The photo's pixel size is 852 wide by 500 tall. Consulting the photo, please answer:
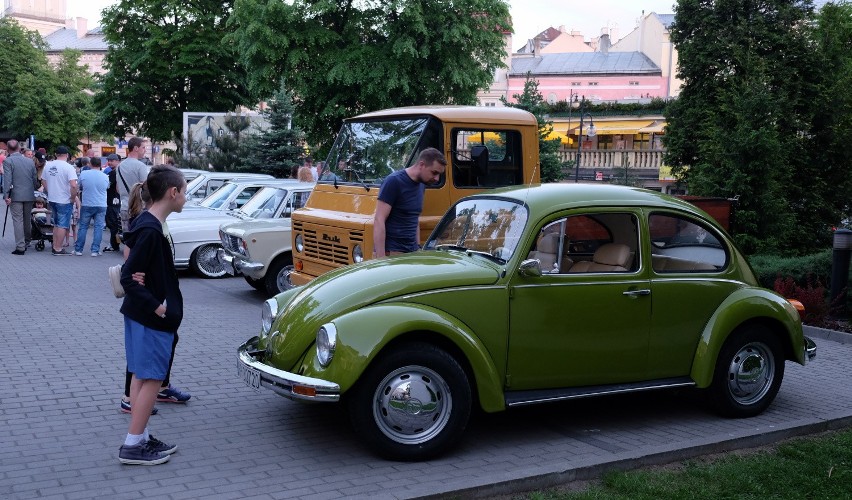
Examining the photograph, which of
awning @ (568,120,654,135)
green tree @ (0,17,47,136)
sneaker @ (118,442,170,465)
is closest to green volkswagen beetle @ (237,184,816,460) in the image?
sneaker @ (118,442,170,465)

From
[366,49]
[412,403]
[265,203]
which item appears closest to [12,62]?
[366,49]

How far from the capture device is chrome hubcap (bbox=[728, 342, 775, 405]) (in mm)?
7008

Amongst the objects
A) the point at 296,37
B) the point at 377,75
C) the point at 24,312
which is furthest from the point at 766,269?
the point at 296,37

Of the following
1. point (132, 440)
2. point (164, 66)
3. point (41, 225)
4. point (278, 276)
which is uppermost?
point (164, 66)

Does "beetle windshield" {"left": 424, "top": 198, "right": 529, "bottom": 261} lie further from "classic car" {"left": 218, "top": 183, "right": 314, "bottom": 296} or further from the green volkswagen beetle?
"classic car" {"left": 218, "top": 183, "right": 314, "bottom": 296}

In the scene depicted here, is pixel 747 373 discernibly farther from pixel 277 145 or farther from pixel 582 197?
pixel 277 145

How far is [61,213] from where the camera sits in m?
17.8

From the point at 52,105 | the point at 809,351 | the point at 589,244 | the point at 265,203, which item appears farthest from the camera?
the point at 52,105

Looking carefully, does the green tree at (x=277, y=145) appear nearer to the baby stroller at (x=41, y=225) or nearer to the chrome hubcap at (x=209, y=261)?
the baby stroller at (x=41, y=225)

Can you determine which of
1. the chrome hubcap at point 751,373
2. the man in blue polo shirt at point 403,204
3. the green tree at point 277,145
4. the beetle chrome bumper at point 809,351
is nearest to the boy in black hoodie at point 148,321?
the man in blue polo shirt at point 403,204

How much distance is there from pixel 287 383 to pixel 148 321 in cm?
96

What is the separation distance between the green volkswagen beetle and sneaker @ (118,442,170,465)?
2.53ft

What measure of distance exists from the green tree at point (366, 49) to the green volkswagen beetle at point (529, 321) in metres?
21.6

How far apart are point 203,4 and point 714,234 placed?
37.0 meters
